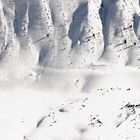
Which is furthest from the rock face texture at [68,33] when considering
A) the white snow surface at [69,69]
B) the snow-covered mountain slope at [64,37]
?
the white snow surface at [69,69]

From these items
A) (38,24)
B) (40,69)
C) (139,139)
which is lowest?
(139,139)

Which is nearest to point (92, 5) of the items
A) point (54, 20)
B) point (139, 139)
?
point (54, 20)

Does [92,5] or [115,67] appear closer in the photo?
[115,67]

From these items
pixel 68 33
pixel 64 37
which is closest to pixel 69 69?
pixel 64 37

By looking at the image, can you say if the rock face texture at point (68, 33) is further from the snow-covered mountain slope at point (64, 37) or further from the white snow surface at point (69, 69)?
the white snow surface at point (69, 69)

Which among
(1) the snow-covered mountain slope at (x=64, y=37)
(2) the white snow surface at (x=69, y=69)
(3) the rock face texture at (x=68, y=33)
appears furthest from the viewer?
(3) the rock face texture at (x=68, y=33)

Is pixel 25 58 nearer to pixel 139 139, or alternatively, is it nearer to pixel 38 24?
pixel 38 24
